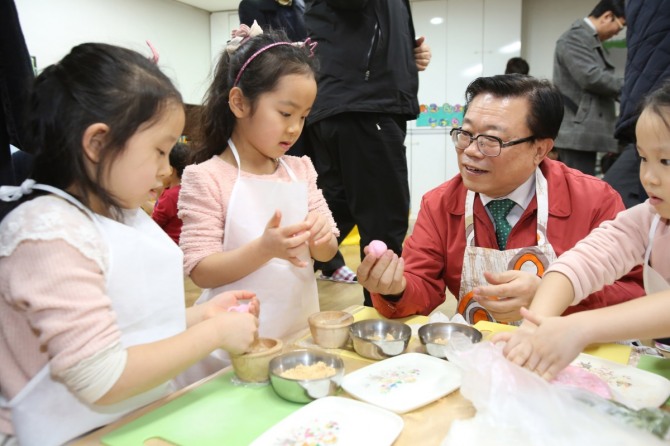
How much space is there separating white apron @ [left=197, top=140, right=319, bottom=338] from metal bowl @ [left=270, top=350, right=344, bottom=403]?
48 cm

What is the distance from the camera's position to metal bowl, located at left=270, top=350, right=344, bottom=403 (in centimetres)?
89

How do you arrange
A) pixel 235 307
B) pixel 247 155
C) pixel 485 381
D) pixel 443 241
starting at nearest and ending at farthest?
1. pixel 485 381
2. pixel 235 307
3. pixel 247 155
4. pixel 443 241

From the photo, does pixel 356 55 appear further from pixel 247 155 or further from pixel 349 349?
pixel 349 349

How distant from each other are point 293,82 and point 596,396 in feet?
3.42

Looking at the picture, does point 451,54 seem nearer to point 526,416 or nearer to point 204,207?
point 204,207

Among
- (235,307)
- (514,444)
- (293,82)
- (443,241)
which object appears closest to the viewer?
(514,444)

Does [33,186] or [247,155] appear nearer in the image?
[33,186]

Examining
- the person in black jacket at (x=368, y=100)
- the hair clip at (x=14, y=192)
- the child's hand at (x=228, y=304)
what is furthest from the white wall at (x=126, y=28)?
the hair clip at (x=14, y=192)

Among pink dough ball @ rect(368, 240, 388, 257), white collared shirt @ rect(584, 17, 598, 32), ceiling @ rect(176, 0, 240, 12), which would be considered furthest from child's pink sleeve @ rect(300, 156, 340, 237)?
ceiling @ rect(176, 0, 240, 12)

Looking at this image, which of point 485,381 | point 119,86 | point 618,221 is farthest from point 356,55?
point 485,381

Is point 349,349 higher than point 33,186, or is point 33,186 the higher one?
point 33,186

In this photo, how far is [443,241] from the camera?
68.6 inches

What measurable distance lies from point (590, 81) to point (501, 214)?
93.8 inches

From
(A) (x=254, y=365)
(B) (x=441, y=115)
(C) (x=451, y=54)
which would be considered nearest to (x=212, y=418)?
(A) (x=254, y=365)
